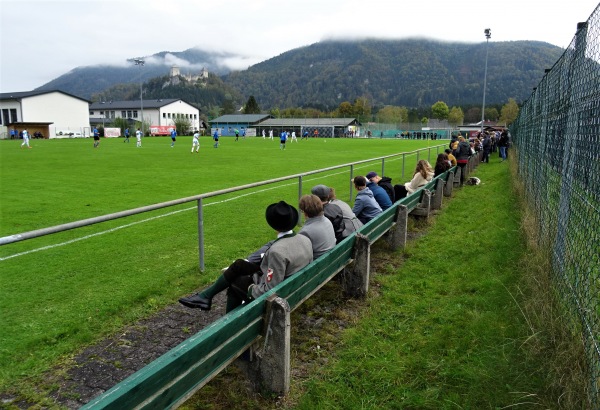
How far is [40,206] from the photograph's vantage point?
1045cm

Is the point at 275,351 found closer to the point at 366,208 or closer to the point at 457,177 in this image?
the point at 366,208

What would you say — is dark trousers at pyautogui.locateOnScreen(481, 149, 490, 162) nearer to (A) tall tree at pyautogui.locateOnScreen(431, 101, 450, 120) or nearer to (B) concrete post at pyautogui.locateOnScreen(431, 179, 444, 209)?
(B) concrete post at pyautogui.locateOnScreen(431, 179, 444, 209)

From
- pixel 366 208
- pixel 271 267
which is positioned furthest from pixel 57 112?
pixel 271 267

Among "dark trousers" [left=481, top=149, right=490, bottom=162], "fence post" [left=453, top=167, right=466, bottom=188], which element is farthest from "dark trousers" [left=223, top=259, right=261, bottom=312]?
"dark trousers" [left=481, top=149, right=490, bottom=162]

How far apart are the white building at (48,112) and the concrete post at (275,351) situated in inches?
2855

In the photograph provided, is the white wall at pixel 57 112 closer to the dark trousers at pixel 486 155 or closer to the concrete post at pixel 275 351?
the dark trousers at pixel 486 155

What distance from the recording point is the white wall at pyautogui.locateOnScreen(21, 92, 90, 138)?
73625mm

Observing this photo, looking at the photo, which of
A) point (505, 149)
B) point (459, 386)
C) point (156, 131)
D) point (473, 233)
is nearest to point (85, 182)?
point (473, 233)

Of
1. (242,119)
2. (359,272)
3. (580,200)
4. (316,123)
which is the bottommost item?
(359,272)

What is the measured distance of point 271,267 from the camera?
359 centimetres

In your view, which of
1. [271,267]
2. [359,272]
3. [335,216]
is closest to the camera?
[271,267]

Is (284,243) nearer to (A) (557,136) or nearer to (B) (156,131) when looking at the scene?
(A) (557,136)

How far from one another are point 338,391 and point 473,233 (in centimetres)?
506

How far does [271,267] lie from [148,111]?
105 m
